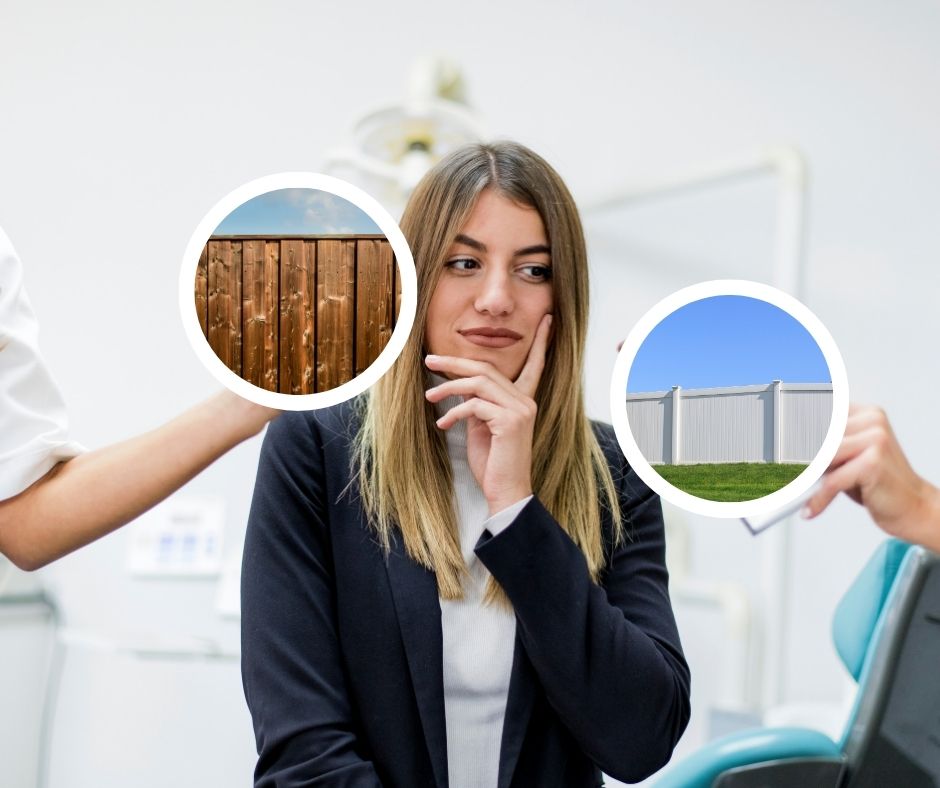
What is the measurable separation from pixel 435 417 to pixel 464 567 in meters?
0.11

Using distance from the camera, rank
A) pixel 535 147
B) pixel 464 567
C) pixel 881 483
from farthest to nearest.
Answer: pixel 535 147 < pixel 464 567 < pixel 881 483

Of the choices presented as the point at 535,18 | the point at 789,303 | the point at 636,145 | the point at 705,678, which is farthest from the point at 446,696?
the point at 535,18

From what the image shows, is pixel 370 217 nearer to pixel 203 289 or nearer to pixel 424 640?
pixel 203 289

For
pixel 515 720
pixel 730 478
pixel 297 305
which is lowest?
pixel 515 720

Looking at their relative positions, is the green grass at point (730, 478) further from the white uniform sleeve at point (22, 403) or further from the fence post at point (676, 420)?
the white uniform sleeve at point (22, 403)

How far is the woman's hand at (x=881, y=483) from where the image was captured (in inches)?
22.5

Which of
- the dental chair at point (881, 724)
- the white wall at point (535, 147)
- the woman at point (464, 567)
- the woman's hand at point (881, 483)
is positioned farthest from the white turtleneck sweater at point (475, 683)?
the white wall at point (535, 147)

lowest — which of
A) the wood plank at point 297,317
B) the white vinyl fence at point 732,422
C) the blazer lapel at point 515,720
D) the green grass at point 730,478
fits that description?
the blazer lapel at point 515,720

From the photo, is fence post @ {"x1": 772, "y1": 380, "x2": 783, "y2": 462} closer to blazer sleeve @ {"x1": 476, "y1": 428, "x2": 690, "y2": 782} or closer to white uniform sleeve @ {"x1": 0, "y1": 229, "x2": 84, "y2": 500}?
blazer sleeve @ {"x1": 476, "y1": 428, "x2": 690, "y2": 782}

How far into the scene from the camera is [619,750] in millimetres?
652

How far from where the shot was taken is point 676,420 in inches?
24.5

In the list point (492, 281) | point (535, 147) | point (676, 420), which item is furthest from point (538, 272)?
point (535, 147)

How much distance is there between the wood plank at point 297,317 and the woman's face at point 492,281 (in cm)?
9

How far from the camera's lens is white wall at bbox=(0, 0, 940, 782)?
60.9 inches
